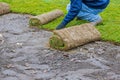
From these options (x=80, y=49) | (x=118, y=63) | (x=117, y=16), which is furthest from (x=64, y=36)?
(x=117, y=16)

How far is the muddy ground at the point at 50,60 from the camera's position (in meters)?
4.98

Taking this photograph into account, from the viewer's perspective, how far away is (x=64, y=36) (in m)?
5.82

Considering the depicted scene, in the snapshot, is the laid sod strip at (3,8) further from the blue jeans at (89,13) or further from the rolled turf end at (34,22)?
the blue jeans at (89,13)

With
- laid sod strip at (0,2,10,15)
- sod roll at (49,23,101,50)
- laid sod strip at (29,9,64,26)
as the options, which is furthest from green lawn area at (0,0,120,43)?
sod roll at (49,23,101,50)

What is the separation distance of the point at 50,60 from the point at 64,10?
3374 millimetres

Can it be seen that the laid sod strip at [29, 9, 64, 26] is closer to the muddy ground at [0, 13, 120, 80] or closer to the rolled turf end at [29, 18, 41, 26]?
the rolled turf end at [29, 18, 41, 26]

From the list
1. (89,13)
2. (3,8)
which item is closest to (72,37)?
(89,13)

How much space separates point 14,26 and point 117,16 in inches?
82.1

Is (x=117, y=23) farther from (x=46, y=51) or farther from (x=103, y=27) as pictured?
(x=46, y=51)

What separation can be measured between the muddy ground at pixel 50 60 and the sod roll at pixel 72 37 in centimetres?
9

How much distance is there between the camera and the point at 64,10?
8.75 m

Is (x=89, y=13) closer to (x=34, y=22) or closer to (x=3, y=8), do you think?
(x=34, y=22)

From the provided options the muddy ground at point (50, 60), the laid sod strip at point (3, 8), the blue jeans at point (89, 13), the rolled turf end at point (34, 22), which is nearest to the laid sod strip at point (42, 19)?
the rolled turf end at point (34, 22)

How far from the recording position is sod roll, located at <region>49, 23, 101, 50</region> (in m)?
5.81
